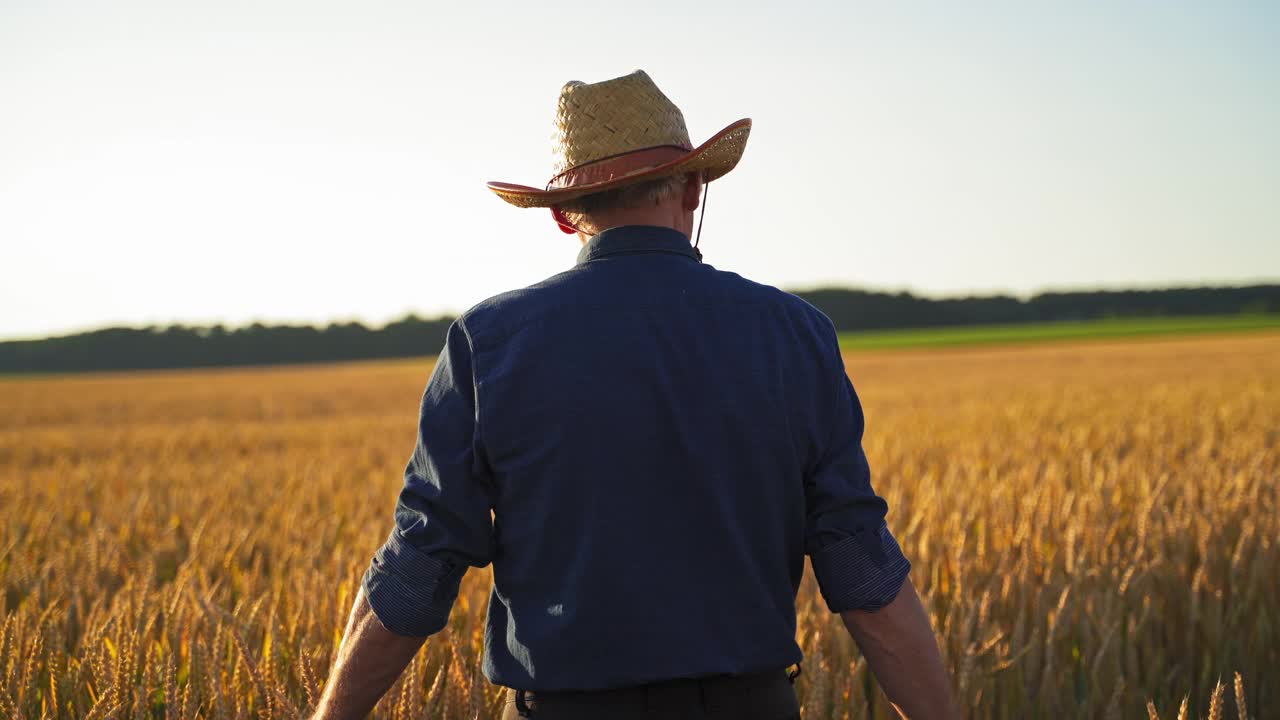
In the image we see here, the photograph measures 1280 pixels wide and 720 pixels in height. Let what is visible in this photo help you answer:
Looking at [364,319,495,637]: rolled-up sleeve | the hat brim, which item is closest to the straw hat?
the hat brim

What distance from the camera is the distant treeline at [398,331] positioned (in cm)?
7606

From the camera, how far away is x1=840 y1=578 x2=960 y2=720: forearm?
1569mm

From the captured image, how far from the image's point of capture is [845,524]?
5.20ft

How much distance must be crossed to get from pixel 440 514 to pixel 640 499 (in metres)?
0.33

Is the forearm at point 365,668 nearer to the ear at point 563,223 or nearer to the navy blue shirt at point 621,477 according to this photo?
the navy blue shirt at point 621,477

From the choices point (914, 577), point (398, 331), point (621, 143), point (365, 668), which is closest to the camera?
point (365, 668)

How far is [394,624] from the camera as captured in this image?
1.50 metres

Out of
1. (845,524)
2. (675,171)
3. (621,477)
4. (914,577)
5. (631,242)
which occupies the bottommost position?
(914,577)

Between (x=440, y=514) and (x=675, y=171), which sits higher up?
(x=675, y=171)

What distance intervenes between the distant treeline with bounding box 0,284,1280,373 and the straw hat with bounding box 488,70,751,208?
7225 centimetres

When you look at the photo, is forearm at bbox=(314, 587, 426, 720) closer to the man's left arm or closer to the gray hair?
the man's left arm

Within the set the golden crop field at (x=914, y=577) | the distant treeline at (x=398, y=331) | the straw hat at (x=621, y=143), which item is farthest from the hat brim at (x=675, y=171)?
the distant treeline at (x=398, y=331)

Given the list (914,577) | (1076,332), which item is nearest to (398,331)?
(1076,332)

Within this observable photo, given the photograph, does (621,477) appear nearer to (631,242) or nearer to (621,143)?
(631,242)
